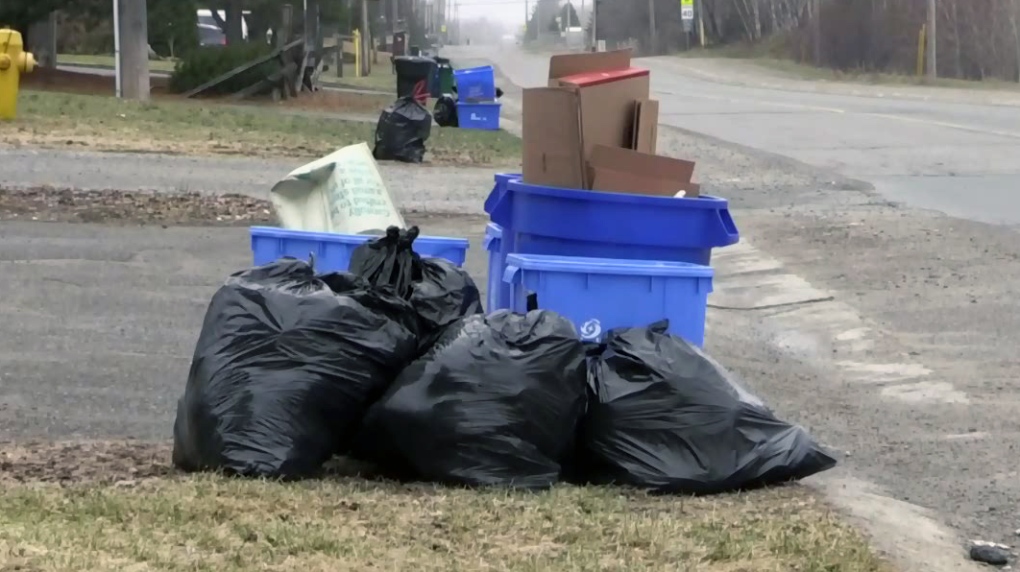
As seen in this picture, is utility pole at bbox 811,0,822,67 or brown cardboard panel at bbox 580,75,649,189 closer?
brown cardboard panel at bbox 580,75,649,189

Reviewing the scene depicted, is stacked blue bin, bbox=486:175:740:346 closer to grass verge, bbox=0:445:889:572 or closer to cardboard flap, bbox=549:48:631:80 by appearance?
cardboard flap, bbox=549:48:631:80

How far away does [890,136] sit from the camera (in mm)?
20141

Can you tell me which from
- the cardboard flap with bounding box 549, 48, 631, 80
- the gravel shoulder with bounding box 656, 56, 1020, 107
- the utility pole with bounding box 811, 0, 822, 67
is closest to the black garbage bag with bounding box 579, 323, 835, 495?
the cardboard flap with bounding box 549, 48, 631, 80

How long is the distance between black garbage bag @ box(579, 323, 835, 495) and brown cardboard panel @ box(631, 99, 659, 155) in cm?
155

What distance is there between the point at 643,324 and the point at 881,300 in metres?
3.75

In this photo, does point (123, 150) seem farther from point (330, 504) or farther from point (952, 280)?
point (330, 504)

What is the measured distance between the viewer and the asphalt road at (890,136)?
44.9 ft

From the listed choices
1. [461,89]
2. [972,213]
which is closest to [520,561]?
[972,213]

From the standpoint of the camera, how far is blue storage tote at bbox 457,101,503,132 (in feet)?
73.4

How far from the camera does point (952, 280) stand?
8789 millimetres

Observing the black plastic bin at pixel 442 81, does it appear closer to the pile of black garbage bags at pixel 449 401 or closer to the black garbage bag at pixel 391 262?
the black garbage bag at pixel 391 262

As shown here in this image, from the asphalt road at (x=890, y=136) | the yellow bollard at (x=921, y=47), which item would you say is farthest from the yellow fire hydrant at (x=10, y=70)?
the yellow bollard at (x=921, y=47)

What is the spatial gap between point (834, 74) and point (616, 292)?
Result: 4460cm

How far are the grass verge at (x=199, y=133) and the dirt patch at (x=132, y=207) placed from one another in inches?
144
